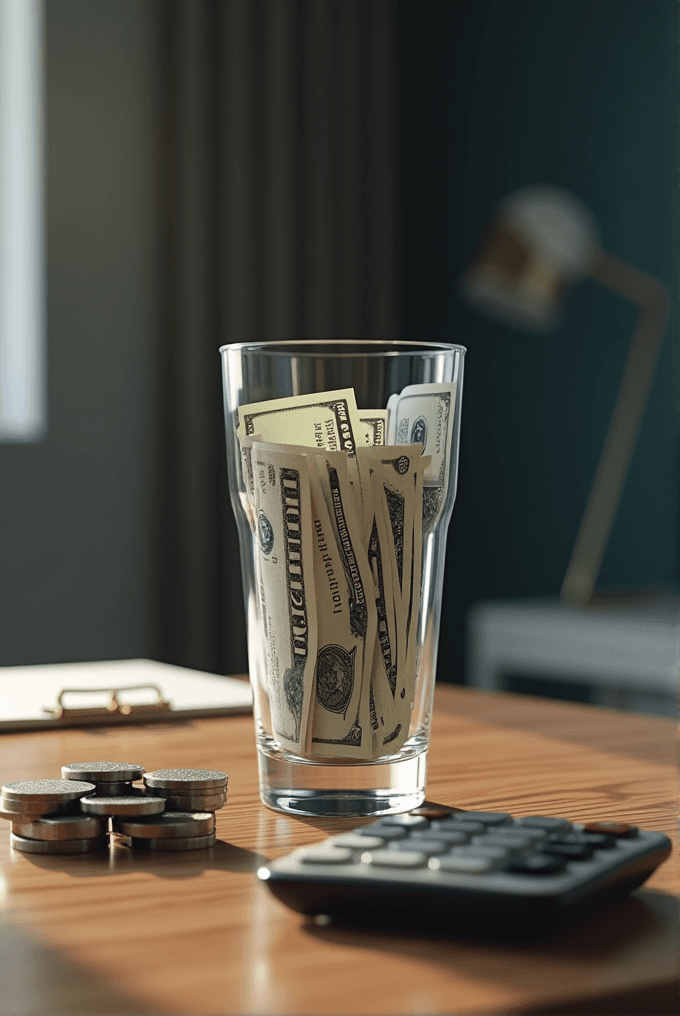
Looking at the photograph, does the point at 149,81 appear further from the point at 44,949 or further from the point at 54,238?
the point at 44,949

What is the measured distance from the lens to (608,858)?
376mm

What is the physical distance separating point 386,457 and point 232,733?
308 millimetres

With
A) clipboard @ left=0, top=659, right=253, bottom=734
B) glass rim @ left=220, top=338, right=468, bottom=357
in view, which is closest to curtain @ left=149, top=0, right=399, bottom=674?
clipboard @ left=0, top=659, right=253, bottom=734

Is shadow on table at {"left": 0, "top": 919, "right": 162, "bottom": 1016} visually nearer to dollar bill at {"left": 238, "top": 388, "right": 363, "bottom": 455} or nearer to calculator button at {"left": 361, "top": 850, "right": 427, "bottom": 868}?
calculator button at {"left": 361, "top": 850, "right": 427, "bottom": 868}

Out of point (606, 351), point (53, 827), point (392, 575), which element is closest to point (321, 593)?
point (392, 575)

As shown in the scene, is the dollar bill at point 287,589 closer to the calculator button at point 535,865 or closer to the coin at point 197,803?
the coin at point 197,803

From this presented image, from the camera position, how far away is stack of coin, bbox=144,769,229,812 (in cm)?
49

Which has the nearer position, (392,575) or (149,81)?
(392,575)

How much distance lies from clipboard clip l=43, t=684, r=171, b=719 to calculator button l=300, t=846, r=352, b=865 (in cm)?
41

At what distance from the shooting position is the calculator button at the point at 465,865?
35 cm

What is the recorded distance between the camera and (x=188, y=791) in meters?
0.49

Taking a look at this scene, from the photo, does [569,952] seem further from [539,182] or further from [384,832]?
[539,182]

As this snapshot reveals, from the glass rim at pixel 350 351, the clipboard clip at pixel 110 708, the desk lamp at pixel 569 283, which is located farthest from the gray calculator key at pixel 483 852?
the desk lamp at pixel 569 283

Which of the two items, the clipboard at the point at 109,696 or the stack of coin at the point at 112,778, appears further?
the clipboard at the point at 109,696
